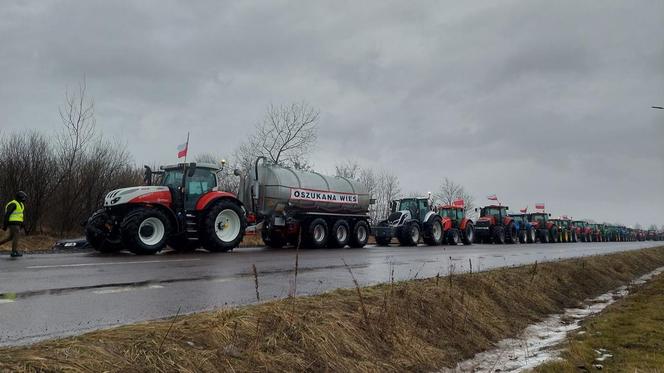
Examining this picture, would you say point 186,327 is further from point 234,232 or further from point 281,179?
point 281,179

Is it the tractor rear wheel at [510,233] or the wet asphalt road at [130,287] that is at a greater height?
the tractor rear wheel at [510,233]

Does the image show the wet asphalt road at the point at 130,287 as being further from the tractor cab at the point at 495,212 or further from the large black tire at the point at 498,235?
the tractor cab at the point at 495,212

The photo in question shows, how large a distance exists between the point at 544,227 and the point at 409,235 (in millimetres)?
22277

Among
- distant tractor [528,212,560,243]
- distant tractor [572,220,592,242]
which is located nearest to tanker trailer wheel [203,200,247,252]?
distant tractor [528,212,560,243]

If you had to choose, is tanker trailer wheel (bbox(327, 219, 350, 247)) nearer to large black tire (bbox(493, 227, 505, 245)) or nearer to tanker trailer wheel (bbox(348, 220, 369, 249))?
tanker trailer wheel (bbox(348, 220, 369, 249))

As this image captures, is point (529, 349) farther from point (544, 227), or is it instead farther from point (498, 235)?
point (544, 227)

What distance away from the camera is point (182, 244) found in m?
16.0

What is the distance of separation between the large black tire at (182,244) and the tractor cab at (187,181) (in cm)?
114

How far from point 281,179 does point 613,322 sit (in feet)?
43.0

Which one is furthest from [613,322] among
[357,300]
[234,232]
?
[234,232]

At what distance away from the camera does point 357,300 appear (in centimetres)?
648

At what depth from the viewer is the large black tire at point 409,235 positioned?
2675cm

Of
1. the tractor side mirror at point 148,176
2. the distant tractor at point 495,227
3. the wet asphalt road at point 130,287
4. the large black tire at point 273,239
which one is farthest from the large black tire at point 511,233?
the tractor side mirror at point 148,176

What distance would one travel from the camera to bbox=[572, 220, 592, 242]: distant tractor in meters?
55.2
